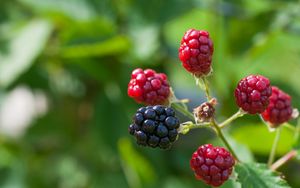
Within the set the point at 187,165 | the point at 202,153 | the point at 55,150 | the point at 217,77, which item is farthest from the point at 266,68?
the point at 202,153

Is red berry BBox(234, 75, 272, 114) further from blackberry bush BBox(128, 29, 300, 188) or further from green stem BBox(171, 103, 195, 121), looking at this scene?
green stem BBox(171, 103, 195, 121)

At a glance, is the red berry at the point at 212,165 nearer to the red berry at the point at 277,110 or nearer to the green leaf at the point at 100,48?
the red berry at the point at 277,110

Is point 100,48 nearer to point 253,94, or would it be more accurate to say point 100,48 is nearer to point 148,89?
point 148,89

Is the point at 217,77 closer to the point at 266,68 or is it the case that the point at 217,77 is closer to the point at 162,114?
the point at 266,68

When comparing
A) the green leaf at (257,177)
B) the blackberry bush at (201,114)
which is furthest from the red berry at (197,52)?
the green leaf at (257,177)

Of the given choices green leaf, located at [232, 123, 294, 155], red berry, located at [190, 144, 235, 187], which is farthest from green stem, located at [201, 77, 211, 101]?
green leaf, located at [232, 123, 294, 155]

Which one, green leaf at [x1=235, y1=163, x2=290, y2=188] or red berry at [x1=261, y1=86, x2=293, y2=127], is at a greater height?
red berry at [x1=261, y1=86, x2=293, y2=127]

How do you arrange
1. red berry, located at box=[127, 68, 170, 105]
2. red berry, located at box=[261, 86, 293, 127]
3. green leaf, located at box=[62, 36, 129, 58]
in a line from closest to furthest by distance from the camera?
red berry, located at box=[127, 68, 170, 105], red berry, located at box=[261, 86, 293, 127], green leaf, located at box=[62, 36, 129, 58]
